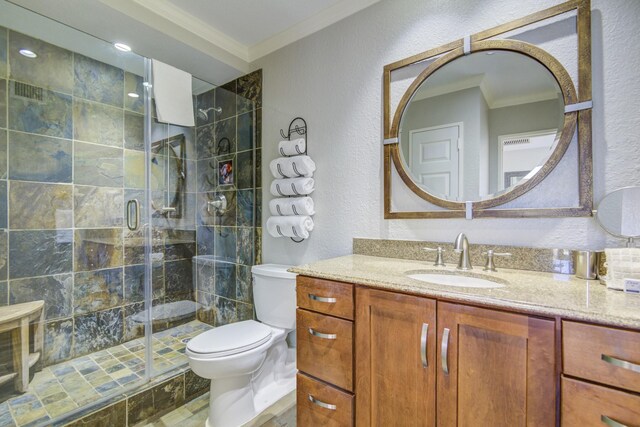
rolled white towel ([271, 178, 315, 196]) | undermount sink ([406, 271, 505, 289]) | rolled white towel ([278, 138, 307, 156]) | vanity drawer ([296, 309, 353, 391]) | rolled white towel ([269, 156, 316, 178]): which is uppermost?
rolled white towel ([278, 138, 307, 156])

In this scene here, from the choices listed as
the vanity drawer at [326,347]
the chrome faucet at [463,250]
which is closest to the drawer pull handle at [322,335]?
the vanity drawer at [326,347]

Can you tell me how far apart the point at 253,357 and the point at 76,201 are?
176 centimetres

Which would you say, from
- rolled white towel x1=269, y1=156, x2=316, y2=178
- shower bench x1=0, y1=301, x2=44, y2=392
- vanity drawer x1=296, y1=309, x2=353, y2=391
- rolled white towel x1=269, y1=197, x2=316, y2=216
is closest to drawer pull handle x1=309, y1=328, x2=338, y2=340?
vanity drawer x1=296, y1=309, x2=353, y2=391

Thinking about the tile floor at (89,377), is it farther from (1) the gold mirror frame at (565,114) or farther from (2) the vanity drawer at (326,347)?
(1) the gold mirror frame at (565,114)

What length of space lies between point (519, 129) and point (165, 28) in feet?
7.11

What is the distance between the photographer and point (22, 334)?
175 cm

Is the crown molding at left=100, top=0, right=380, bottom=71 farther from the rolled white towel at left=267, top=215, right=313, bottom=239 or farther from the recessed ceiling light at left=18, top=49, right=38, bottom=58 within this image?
the rolled white towel at left=267, top=215, right=313, bottom=239

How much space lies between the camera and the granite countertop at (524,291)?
2.34ft

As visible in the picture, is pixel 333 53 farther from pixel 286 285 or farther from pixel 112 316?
pixel 112 316

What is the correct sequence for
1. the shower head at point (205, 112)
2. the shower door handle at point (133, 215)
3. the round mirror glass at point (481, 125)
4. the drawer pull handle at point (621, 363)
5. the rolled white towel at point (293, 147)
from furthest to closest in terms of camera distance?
the shower head at point (205, 112) → the shower door handle at point (133, 215) → the rolled white towel at point (293, 147) → the round mirror glass at point (481, 125) → the drawer pull handle at point (621, 363)

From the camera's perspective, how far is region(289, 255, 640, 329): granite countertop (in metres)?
0.71

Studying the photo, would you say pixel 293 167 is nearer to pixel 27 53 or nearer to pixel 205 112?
pixel 205 112

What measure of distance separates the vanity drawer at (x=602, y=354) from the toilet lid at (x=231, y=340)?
1348 mm

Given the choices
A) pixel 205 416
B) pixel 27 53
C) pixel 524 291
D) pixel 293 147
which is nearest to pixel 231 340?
pixel 205 416
